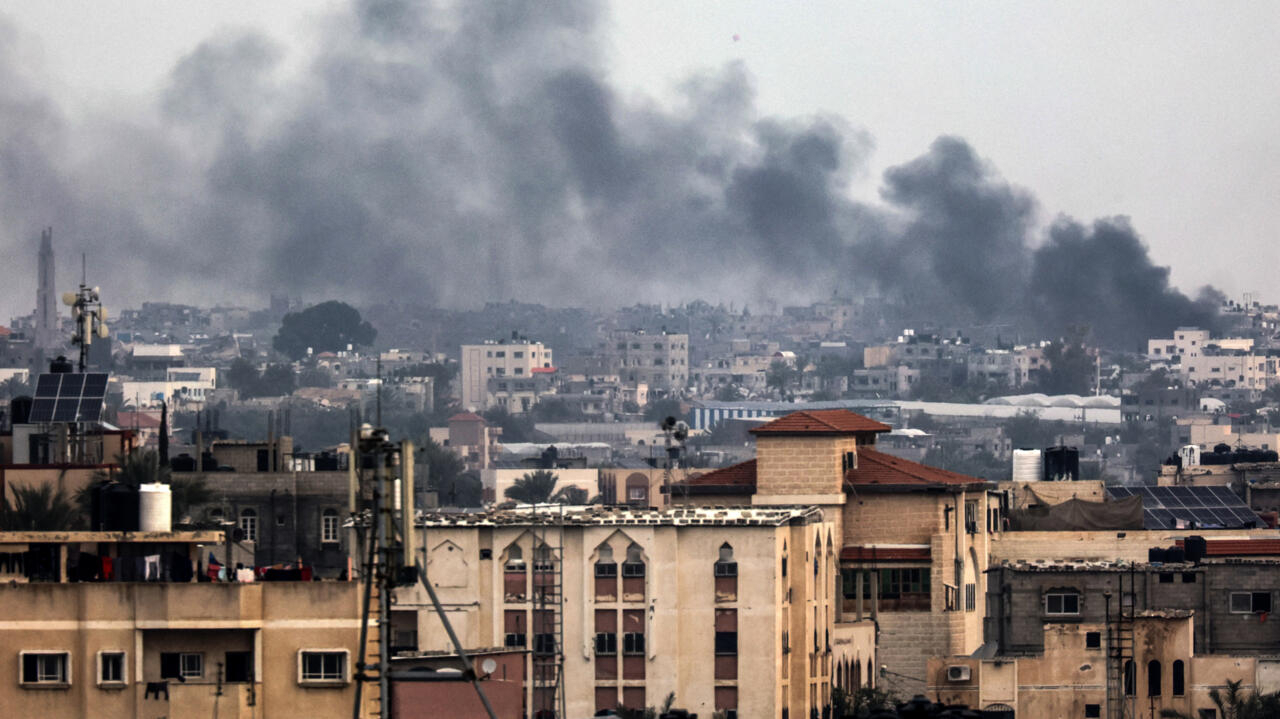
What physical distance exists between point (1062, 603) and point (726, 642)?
486 inches

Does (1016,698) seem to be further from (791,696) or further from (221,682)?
(221,682)

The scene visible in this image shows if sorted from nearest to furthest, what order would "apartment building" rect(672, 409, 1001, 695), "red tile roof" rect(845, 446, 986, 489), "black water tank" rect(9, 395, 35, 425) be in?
"apartment building" rect(672, 409, 1001, 695) → "red tile roof" rect(845, 446, 986, 489) → "black water tank" rect(9, 395, 35, 425)

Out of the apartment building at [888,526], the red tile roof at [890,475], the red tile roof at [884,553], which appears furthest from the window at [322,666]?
the red tile roof at [890,475]

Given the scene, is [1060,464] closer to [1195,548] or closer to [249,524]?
[249,524]

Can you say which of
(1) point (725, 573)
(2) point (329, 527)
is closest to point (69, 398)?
(2) point (329, 527)

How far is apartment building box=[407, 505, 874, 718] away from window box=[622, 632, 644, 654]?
15 millimetres

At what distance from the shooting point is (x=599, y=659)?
180 feet

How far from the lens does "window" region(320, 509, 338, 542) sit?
7919cm

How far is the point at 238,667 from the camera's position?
1378 inches

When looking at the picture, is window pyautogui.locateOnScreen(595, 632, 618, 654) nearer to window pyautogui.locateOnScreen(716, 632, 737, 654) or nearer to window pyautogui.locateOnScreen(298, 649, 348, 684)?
window pyautogui.locateOnScreen(716, 632, 737, 654)

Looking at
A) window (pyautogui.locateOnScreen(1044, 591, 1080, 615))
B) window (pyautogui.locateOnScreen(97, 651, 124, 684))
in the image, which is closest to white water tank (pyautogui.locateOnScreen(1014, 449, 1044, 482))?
window (pyautogui.locateOnScreen(1044, 591, 1080, 615))

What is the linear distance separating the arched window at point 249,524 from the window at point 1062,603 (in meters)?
20.9

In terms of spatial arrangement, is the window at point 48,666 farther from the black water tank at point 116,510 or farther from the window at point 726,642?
the window at point 726,642

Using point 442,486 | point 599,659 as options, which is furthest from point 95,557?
point 442,486
